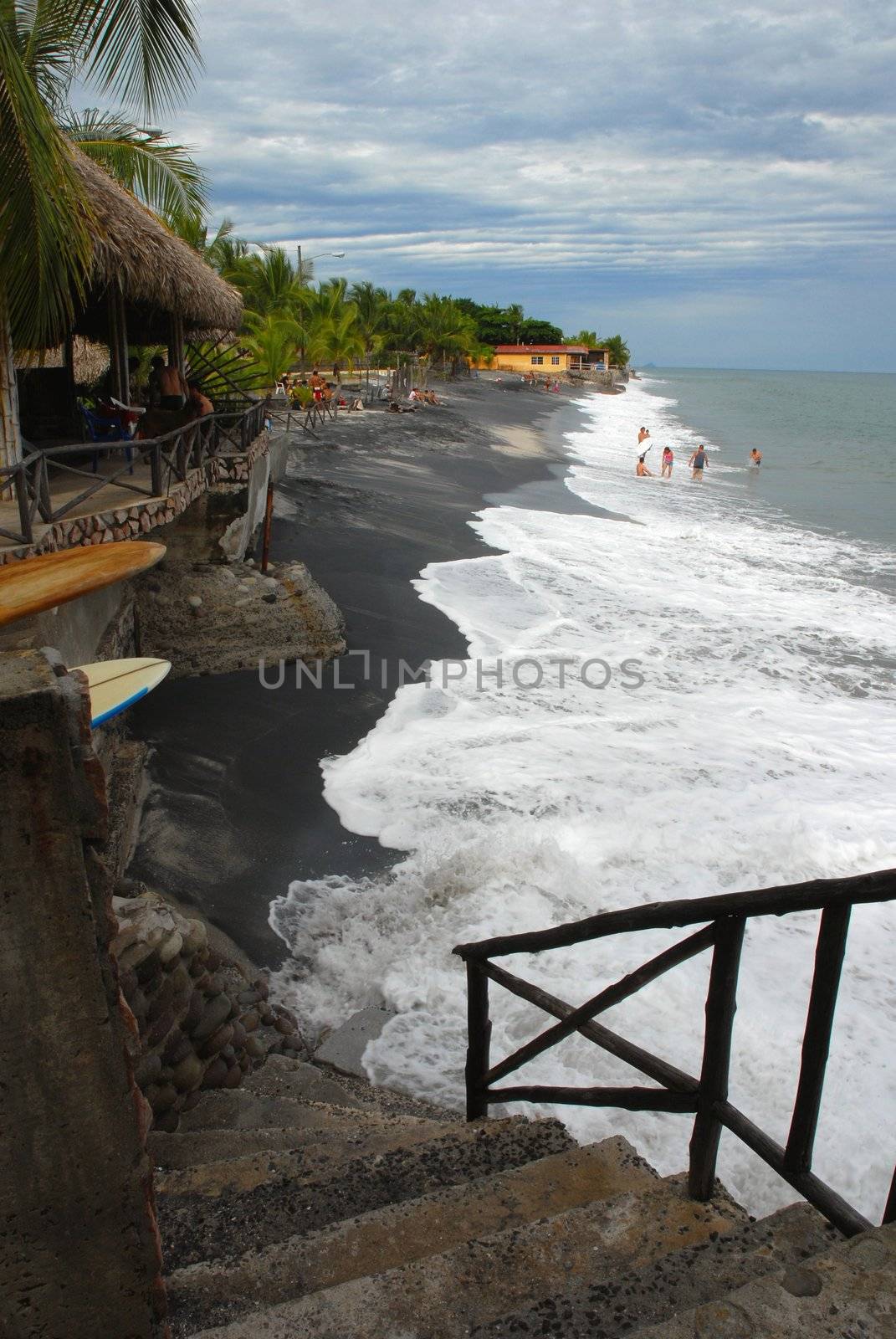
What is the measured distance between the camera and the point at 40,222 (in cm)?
669

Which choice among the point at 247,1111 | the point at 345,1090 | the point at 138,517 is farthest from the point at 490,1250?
the point at 138,517

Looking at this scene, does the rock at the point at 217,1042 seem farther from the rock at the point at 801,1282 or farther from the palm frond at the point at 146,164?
the palm frond at the point at 146,164

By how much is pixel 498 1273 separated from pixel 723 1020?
82 cm

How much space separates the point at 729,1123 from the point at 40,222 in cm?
712

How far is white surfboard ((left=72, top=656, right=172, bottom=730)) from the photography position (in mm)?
5211

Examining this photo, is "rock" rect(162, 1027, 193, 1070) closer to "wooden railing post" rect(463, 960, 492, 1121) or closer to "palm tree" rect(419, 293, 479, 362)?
"wooden railing post" rect(463, 960, 492, 1121)

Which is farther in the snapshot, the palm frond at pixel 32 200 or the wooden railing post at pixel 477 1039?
the palm frond at pixel 32 200

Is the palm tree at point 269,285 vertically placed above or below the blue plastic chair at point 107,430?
above

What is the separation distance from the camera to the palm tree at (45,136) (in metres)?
6.42

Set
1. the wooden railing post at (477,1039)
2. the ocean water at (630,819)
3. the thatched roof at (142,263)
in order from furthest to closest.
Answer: the thatched roof at (142,263), the ocean water at (630,819), the wooden railing post at (477,1039)

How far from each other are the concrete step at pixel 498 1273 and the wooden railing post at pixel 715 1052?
0.12 meters

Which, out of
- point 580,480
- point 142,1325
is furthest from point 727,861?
point 580,480

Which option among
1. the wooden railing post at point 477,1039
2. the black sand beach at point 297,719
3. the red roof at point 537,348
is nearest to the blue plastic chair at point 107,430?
the black sand beach at point 297,719

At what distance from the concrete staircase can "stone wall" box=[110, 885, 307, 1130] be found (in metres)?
1.35
